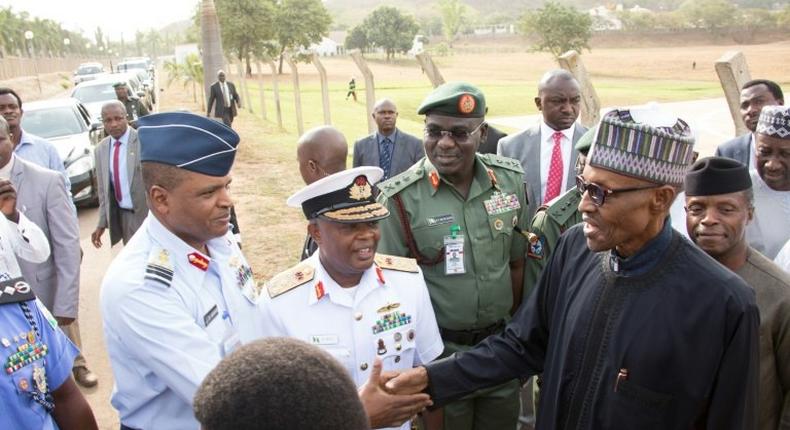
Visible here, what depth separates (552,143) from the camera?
14.7ft

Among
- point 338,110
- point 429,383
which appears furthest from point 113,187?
point 338,110

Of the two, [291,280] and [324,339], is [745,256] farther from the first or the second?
[291,280]

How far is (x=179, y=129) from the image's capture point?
2.13 meters

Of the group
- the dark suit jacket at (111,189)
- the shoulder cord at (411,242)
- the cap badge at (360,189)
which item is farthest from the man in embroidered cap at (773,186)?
the dark suit jacket at (111,189)

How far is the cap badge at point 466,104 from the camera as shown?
10.0 feet

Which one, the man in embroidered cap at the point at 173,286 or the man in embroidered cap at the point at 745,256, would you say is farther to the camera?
the man in embroidered cap at the point at 745,256

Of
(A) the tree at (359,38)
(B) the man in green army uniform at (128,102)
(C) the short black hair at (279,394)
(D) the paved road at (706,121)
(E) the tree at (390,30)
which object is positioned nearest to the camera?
(C) the short black hair at (279,394)

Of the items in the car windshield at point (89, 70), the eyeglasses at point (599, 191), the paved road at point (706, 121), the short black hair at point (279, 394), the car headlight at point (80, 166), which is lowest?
the paved road at point (706, 121)

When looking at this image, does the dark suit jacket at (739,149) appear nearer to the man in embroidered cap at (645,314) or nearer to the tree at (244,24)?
the man in embroidered cap at (645,314)

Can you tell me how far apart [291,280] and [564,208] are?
61.6 inches

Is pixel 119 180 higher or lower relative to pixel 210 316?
lower

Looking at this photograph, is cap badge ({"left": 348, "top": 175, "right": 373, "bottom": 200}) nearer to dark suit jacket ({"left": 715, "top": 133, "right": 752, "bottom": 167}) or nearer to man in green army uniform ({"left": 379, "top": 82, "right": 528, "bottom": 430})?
man in green army uniform ({"left": 379, "top": 82, "right": 528, "bottom": 430})

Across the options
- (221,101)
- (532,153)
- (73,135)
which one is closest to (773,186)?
(532,153)

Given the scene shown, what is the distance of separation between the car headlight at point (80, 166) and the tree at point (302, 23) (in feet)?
122
